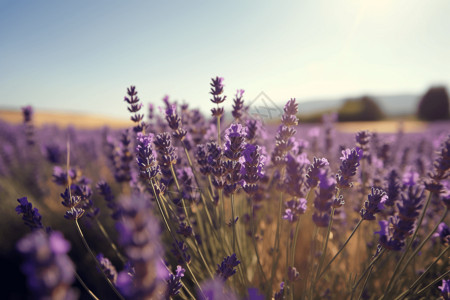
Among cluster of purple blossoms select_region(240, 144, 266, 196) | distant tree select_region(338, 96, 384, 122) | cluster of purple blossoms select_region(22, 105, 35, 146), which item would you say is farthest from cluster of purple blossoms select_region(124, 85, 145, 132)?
distant tree select_region(338, 96, 384, 122)

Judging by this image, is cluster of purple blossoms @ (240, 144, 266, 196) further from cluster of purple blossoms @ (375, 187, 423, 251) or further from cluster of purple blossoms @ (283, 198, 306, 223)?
cluster of purple blossoms @ (375, 187, 423, 251)

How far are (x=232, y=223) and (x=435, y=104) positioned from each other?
32.4 metres

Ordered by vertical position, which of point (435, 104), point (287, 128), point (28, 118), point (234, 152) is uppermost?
point (435, 104)

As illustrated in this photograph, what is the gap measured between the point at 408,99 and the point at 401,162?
111555 millimetres

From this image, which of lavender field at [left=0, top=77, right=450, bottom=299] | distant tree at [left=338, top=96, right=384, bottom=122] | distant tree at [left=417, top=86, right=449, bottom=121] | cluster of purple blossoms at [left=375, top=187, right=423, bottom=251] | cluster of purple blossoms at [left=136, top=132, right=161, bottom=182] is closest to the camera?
lavender field at [left=0, top=77, right=450, bottom=299]

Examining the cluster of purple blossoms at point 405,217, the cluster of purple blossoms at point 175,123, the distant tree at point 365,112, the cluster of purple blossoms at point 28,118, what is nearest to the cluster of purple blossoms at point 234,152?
the cluster of purple blossoms at point 175,123

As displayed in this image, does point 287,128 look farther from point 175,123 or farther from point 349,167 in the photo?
point 175,123

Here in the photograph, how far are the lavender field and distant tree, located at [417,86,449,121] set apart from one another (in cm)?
2901

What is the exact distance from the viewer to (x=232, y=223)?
1295 millimetres

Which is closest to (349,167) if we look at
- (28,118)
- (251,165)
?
(251,165)

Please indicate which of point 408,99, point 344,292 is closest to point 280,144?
point 344,292

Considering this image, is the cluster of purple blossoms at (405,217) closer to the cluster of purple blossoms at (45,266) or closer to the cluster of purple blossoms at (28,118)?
the cluster of purple blossoms at (45,266)

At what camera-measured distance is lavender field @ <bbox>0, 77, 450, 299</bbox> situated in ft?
1.69

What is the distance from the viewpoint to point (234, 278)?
1.50m
